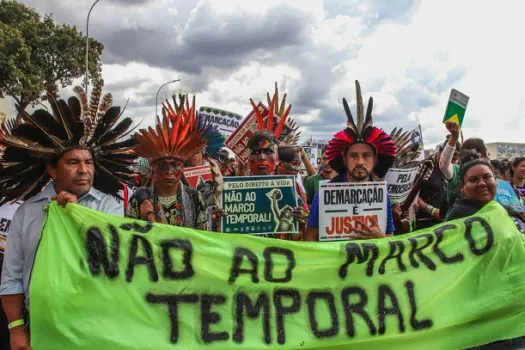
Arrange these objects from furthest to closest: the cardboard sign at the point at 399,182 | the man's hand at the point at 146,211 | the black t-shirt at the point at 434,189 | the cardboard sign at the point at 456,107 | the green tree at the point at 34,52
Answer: the green tree at the point at 34,52, the black t-shirt at the point at 434,189, the cardboard sign at the point at 399,182, the cardboard sign at the point at 456,107, the man's hand at the point at 146,211

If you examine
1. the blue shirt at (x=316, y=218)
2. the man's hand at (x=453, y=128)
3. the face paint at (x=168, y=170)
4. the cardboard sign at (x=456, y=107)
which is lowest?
the blue shirt at (x=316, y=218)

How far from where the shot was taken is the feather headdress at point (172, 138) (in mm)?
4184

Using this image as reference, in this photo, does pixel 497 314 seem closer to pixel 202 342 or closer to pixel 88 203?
pixel 202 342

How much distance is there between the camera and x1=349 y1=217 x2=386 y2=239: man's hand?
395cm

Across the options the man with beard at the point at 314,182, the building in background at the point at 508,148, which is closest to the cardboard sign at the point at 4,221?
the man with beard at the point at 314,182

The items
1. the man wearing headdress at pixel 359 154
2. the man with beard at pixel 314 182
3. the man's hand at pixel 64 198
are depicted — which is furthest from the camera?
the man with beard at pixel 314 182

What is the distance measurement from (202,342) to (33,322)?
3.07ft

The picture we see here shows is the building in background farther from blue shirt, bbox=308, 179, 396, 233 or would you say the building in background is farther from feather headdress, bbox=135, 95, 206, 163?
feather headdress, bbox=135, 95, 206, 163

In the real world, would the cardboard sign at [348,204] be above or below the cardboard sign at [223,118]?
below

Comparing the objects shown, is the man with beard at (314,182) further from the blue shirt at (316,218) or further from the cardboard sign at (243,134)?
the blue shirt at (316,218)

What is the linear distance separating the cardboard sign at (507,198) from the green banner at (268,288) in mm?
1304

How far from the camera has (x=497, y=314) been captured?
3447 millimetres

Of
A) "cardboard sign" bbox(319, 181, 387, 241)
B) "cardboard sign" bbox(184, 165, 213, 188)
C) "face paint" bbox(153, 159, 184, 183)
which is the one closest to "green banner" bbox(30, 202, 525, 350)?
"cardboard sign" bbox(319, 181, 387, 241)

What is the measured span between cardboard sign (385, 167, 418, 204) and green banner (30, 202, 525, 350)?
5.78 feet
